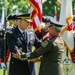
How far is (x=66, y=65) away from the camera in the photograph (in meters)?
9.71

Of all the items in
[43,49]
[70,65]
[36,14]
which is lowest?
[70,65]

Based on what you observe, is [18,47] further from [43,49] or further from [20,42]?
[43,49]

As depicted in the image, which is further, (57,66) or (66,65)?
(66,65)

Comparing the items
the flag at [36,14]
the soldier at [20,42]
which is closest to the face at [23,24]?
the soldier at [20,42]

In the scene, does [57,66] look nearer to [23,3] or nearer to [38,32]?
[38,32]

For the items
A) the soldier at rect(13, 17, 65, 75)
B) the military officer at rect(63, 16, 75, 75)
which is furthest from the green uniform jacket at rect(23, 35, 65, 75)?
the military officer at rect(63, 16, 75, 75)

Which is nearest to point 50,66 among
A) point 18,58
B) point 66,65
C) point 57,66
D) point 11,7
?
point 57,66

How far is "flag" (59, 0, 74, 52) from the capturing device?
32.1 feet

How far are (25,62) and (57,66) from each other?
66 cm

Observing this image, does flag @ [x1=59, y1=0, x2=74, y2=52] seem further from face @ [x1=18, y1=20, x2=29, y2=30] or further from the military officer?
face @ [x1=18, y1=20, x2=29, y2=30]

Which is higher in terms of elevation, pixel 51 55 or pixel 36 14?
pixel 36 14

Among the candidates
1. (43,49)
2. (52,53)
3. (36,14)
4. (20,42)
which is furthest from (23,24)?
(36,14)

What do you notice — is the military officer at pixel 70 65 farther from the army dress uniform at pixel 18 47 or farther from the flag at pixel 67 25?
the army dress uniform at pixel 18 47

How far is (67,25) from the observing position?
9820 millimetres
